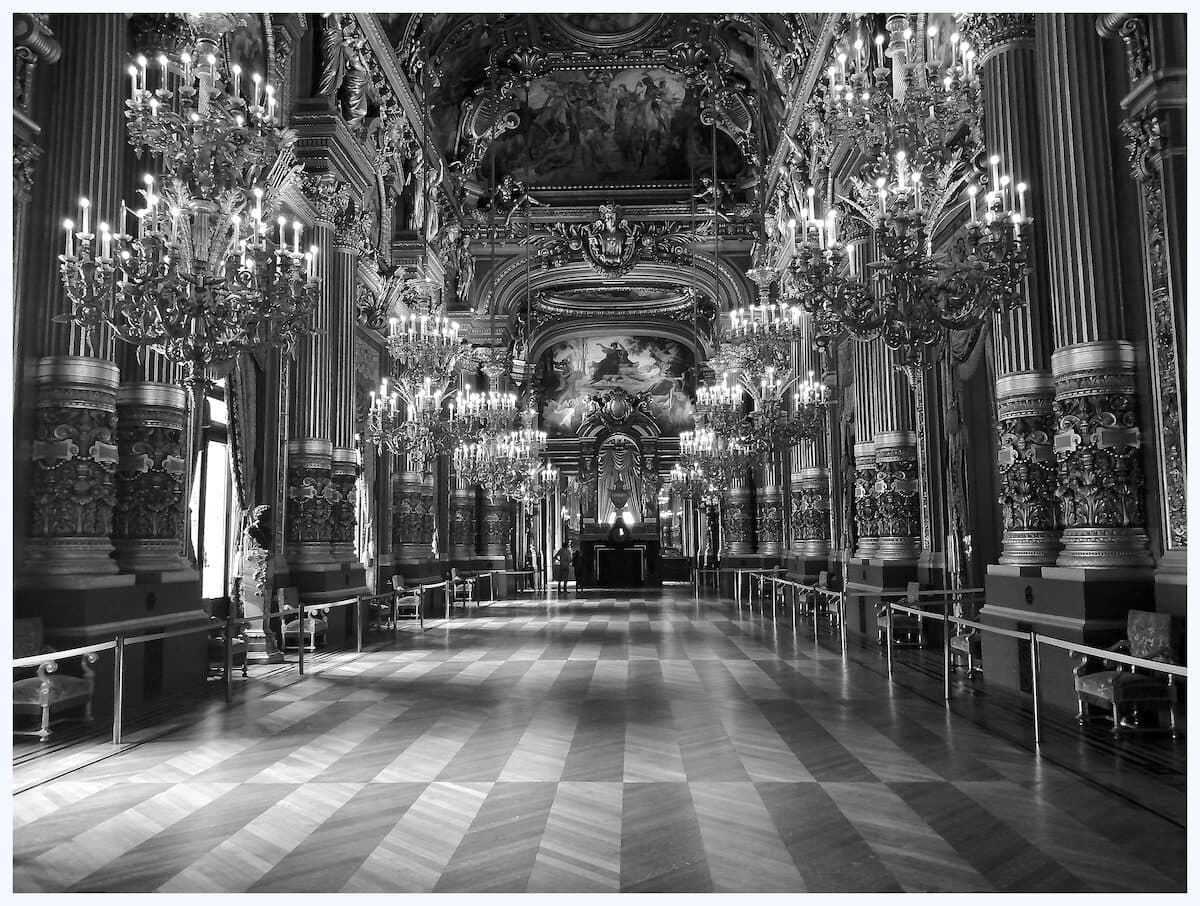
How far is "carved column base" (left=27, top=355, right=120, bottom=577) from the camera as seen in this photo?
7.38m

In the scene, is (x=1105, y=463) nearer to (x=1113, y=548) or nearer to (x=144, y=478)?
(x=1113, y=548)

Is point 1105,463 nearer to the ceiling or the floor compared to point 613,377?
nearer to the floor

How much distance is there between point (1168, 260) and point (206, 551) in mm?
11576

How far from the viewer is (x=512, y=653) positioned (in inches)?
461

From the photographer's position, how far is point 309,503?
13562 mm

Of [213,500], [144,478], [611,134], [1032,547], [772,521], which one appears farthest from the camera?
[772,521]

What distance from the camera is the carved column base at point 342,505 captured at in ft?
45.5

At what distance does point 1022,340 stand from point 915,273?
8.44 ft

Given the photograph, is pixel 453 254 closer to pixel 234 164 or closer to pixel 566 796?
pixel 234 164

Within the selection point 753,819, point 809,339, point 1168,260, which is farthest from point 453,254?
point 753,819

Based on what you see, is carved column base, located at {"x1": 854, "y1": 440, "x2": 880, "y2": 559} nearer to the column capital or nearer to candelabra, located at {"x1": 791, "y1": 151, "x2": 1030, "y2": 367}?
the column capital

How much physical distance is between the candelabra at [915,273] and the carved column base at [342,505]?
9040 millimetres

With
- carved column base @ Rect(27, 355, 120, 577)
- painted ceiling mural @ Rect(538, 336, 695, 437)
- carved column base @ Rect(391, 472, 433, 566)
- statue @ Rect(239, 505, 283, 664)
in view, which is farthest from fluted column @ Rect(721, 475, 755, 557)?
carved column base @ Rect(27, 355, 120, 577)

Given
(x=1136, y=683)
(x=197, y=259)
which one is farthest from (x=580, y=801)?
(x=197, y=259)
